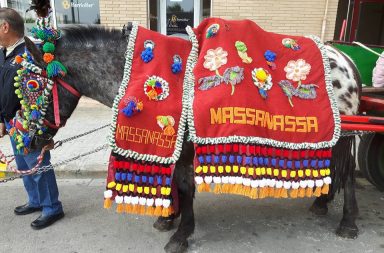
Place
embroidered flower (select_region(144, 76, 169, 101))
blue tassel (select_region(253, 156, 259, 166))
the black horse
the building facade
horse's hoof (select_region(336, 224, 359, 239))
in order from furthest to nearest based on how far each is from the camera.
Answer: the building facade
horse's hoof (select_region(336, 224, 359, 239))
the black horse
blue tassel (select_region(253, 156, 259, 166))
embroidered flower (select_region(144, 76, 169, 101))

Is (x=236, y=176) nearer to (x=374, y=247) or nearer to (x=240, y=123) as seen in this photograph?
(x=240, y=123)

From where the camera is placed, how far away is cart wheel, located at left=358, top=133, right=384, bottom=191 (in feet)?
11.3

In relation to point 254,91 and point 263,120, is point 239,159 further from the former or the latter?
point 254,91

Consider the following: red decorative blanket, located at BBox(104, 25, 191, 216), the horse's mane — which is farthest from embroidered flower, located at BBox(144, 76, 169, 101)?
the horse's mane

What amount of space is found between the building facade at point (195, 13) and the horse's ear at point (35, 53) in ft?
13.0

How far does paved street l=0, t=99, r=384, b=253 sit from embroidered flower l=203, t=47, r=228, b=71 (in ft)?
4.73

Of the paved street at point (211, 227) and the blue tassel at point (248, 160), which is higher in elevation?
the blue tassel at point (248, 160)

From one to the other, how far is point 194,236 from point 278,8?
4.90 metres

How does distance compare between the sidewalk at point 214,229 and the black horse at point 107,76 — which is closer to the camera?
the black horse at point 107,76

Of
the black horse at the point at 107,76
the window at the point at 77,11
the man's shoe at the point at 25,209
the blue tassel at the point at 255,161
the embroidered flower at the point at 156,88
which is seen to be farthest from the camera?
the window at the point at 77,11

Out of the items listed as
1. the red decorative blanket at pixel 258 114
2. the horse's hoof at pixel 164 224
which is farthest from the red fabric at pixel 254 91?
the horse's hoof at pixel 164 224

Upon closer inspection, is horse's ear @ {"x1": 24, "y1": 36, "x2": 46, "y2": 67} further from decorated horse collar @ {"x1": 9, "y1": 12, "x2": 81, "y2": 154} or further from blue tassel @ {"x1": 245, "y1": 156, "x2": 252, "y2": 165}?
blue tassel @ {"x1": 245, "y1": 156, "x2": 252, "y2": 165}

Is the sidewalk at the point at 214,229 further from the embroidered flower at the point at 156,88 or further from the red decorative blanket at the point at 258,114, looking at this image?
the embroidered flower at the point at 156,88

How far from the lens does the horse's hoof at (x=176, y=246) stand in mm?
2576
